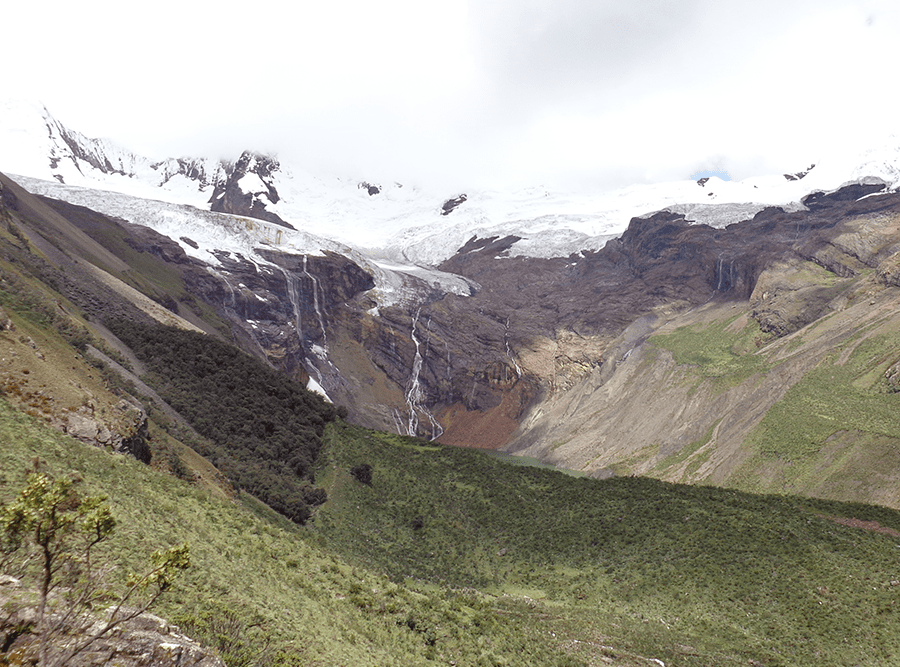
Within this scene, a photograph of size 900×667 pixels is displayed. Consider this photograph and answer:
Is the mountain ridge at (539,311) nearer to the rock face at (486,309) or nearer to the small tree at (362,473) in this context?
the rock face at (486,309)

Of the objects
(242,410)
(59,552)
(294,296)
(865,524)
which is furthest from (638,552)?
A: (294,296)

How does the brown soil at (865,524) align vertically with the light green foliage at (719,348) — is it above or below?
below

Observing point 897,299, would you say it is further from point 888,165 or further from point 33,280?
point 888,165

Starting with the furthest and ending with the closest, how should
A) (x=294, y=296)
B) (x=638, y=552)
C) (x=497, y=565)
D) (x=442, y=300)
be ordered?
(x=442, y=300)
(x=294, y=296)
(x=497, y=565)
(x=638, y=552)

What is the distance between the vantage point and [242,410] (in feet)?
107

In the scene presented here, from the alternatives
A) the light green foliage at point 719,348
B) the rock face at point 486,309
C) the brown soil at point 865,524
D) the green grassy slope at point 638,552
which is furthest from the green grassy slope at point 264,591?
the light green foliage at point 719,348

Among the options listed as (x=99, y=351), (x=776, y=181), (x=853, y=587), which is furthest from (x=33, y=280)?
(x=776, y=181)

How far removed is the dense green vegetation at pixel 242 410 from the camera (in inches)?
1048

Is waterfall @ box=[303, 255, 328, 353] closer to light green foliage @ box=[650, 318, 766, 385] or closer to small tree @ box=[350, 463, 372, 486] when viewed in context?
light green foliage @ box=[650, 318, 766, 385]

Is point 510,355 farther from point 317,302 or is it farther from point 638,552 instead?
point 638,552

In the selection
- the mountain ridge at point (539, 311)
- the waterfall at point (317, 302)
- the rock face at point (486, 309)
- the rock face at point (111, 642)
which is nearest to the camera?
the rock face at point (111, 642)

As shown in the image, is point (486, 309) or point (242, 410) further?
point (486, 309)

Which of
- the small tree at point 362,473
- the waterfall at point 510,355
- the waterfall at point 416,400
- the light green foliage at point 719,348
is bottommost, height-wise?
the waterfall at point 416,400

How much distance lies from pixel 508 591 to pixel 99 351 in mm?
24594
